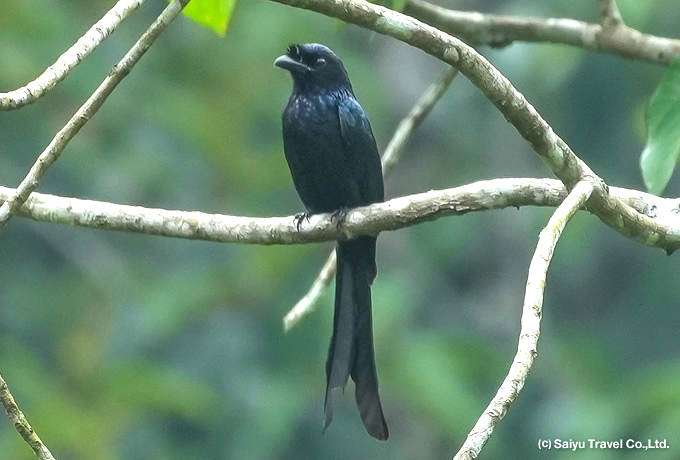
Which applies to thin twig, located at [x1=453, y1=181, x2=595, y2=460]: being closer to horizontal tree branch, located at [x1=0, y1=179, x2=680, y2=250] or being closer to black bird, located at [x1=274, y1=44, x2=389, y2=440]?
horizontal tree branch, located at [x1=0, y1=179, x2=680, y2=250]

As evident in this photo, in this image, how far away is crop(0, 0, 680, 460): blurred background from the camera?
A: 7.19 metres

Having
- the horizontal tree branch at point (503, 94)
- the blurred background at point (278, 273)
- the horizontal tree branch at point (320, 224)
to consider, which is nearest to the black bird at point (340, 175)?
the horizontal tree branch at point (320, 224)

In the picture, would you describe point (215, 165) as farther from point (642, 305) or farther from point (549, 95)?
point (642, 305)

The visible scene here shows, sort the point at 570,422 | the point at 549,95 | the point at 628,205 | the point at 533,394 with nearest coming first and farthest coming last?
the point at 628,205 → the point at 570,422 → the point at 533,394 → the point at 549,95

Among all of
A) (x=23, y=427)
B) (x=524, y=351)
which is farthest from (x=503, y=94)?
(x=23, y=427)

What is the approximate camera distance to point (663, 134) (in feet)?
11.5

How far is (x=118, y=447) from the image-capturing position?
707cm

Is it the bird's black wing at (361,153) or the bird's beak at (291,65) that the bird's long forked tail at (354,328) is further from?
the bird's beak at (291,65)

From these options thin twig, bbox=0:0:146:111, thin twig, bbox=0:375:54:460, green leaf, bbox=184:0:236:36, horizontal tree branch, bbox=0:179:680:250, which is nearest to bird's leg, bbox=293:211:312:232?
horizontal tree branch, bbox=0:179:680:250

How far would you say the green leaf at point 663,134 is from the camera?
11.4ft

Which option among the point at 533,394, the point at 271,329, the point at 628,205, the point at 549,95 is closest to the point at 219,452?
the point at 271,329

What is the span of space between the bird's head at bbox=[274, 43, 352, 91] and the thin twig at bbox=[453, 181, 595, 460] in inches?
77.4

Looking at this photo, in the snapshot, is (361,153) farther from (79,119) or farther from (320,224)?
(79,119)

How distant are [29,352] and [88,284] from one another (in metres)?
0.79
